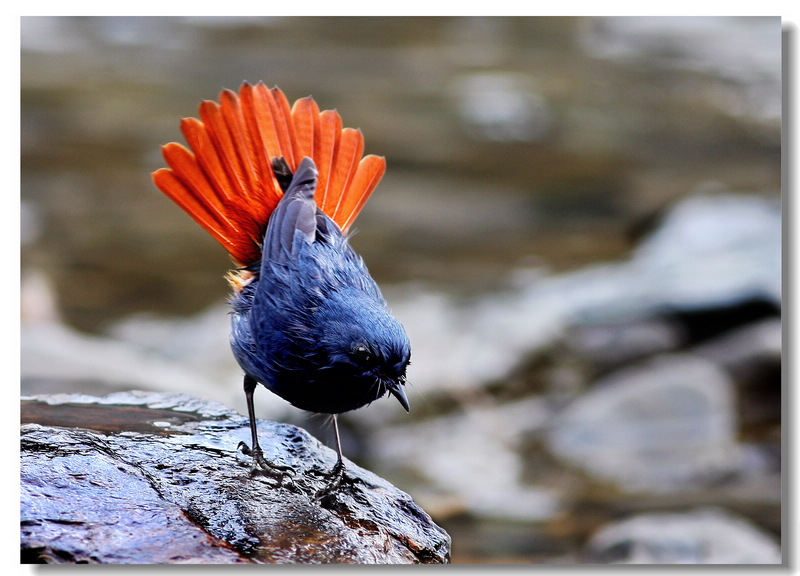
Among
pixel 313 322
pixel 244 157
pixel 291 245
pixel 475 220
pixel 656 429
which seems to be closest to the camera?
pixel 313 322

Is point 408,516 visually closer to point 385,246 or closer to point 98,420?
point 98,420

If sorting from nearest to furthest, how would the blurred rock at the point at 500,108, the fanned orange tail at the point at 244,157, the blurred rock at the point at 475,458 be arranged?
the fanned orange tail at the point at 244,157 < the blurred rock at the point at 475,458 < the blurred rock at the point at 500,108

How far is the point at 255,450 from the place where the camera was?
3.23 m

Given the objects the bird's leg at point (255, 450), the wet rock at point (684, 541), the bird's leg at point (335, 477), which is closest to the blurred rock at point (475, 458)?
the wet rock at point (684, 541)

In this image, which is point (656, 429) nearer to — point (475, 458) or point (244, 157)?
point (475, 458)

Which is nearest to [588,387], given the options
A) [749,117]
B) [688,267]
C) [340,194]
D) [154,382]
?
[688,267]

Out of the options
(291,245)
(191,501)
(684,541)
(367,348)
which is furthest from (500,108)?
(191,501)

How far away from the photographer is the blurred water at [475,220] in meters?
4.91

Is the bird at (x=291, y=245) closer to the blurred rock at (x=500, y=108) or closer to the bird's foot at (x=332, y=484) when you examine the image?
the bird's foot at (x=332, y=484)

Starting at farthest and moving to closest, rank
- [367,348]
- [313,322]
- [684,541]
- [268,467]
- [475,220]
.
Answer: [475,220] < [684,541] < [268,467] < [313,322] < [367,348]

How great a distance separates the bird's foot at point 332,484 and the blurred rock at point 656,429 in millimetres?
3273

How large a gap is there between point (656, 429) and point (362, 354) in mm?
4157

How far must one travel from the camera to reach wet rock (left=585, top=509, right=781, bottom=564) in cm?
473

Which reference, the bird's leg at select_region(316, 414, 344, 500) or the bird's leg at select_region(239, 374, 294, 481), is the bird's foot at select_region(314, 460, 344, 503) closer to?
the bird's leg at select_region(316, 414, 344, 500)
